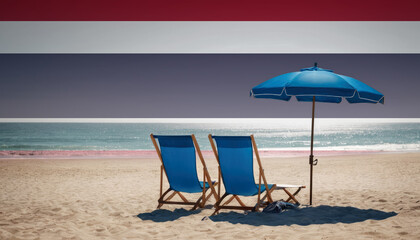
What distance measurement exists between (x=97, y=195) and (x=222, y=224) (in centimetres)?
315

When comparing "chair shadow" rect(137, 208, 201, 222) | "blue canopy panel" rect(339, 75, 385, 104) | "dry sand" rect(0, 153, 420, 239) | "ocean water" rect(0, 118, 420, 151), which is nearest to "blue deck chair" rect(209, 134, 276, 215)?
"dry sand" rect(0, 153, 420, 239)

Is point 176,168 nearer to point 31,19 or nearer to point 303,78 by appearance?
point 303,78

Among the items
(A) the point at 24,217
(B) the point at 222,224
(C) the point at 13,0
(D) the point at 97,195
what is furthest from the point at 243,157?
(C) the point at 13,0

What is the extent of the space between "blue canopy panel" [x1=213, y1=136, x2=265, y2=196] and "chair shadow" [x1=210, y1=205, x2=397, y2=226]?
30cm

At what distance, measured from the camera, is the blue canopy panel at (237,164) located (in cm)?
434

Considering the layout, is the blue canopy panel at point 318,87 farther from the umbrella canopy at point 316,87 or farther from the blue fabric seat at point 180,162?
the blue fabric seat at point 180,162

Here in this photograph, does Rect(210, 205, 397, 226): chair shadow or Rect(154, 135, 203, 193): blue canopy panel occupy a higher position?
Rect(154, 135, 203, 193): blue canopy panel

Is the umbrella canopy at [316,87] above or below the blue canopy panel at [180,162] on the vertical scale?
above

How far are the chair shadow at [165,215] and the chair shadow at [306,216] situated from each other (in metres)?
0.46

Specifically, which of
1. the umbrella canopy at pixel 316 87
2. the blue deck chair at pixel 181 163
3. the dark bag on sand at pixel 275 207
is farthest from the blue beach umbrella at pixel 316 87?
the dark bag on sand at pixel 275 207

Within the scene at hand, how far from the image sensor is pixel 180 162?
15.7ft

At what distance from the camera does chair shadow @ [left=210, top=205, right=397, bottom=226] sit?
416cm

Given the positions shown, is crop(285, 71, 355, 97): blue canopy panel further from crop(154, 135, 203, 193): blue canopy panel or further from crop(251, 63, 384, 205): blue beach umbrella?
crop(154, 135, 203, 193): blue canopy panel

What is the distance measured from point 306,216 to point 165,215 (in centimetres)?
172
